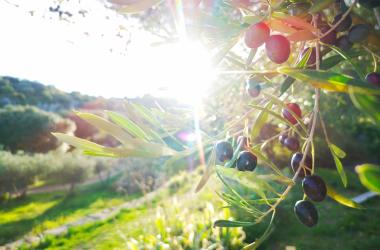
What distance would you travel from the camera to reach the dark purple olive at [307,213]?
2.51ft

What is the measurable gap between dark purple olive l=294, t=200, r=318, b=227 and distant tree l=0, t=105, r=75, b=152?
2138 cm

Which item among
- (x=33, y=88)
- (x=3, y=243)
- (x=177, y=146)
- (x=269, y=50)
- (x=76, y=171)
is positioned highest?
(x=33, y=88)

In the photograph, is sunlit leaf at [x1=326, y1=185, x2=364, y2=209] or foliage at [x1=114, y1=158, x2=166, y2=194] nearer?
sunlit leaf at [x1=326, y1=185, x2=364, y2=209]

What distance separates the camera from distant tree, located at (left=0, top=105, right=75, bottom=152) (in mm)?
20406

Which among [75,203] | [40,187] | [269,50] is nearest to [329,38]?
[269,50]

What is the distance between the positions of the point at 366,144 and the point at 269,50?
56.9 ft

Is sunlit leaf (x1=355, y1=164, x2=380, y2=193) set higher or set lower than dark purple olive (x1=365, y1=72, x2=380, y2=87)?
lower

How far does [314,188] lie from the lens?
2.47ft

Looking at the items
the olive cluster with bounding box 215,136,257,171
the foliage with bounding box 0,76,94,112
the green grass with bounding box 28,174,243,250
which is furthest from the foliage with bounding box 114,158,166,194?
the foliage with bounding box 0,76,94,112

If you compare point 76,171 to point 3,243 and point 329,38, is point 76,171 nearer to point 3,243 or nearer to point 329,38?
point 3,243

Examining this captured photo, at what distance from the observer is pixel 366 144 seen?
635 inches

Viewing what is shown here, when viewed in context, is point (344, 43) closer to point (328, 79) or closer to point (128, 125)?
point (328, 79)

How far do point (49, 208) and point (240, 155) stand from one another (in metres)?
13.0

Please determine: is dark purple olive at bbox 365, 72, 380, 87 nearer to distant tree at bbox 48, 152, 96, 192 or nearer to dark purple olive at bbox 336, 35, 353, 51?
dark purple olive at bbox 336, 35, 353, 51
